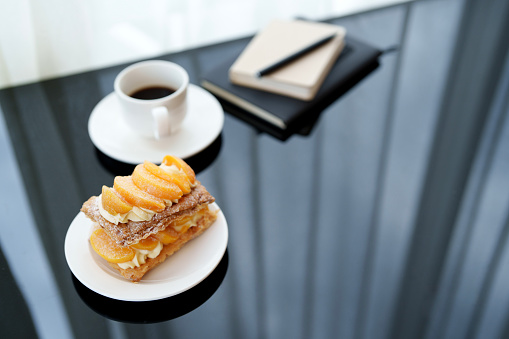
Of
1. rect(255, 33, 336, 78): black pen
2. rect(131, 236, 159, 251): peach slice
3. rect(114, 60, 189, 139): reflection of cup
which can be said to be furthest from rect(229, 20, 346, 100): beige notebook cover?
rect(131, 236, 159, 251): peach slice

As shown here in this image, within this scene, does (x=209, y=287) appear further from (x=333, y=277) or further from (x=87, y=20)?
(x=87, y=20)

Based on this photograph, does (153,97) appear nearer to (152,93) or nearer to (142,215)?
(152,93)

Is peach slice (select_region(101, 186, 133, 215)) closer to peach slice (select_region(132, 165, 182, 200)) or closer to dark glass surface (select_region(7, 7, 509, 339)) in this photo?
peach slice (select_region(132, 165, 182, 200))

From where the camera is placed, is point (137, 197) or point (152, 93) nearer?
point (137, 197)

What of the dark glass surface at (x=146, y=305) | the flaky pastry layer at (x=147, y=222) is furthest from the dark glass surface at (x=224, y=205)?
the flaky pastry layer at (x=147, y=222)

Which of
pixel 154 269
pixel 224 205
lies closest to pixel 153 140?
pixel 224 205

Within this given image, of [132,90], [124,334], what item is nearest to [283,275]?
[124,334]

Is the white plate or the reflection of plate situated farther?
the white plate
